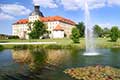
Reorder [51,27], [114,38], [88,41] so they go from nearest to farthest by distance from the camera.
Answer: [88,41] → [114,38] → [51,27]

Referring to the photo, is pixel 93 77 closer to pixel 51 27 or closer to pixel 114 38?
pixel 114 38

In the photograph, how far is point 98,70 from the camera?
29000 mm

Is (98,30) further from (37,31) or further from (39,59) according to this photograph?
(39,59)

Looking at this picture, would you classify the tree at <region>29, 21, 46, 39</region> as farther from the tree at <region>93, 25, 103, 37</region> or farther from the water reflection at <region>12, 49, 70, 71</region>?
the water reflection at <region>12, 49, 70, 71</region>

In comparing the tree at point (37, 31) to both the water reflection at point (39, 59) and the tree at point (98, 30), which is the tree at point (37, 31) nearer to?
the tree at point (98, 30)

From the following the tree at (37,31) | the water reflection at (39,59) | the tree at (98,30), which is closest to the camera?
the water reflection at (39,59)

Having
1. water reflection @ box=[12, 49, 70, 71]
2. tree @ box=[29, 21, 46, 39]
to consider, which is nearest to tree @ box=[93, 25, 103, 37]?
tree @ box=[29, 21, 46, 39]

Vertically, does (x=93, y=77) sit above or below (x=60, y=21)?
below

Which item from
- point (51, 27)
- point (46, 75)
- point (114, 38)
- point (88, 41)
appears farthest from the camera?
point (51, 27)

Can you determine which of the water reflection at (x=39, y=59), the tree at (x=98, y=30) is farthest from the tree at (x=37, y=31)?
the water reflection at (x=39, y=59)

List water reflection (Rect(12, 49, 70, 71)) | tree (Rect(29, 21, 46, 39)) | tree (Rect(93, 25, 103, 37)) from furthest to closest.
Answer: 1. tree (Rect(93, 25, 103, 37))
2. tree (Rect(29, 21, 46, 39))
3. water reflection (Rect(12, 49, 70, 71))

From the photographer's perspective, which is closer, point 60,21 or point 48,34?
point 48,34

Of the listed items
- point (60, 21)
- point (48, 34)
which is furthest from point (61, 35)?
point (60, 21)

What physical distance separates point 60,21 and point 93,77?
17225 centimetres
